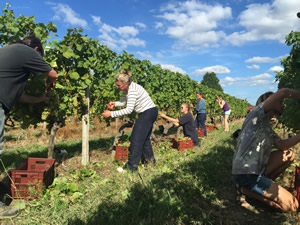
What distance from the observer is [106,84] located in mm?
5449

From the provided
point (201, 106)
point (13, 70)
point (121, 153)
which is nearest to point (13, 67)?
point (13, 70)

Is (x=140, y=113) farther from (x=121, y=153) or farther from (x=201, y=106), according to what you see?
(x=201, y=106)

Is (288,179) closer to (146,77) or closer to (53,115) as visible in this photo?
(53,115)

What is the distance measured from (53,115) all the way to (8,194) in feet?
6.03

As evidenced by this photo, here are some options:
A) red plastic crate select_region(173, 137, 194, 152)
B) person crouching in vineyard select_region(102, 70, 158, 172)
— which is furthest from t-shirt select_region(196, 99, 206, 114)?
person crouching in vineyard select_region(102, 70, 158, 172)

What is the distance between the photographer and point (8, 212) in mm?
2357

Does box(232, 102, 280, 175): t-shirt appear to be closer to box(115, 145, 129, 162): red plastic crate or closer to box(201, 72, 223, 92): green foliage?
box(115, 145, 129, 162): red plastic crate

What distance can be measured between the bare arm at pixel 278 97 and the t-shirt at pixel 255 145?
0.09 metres

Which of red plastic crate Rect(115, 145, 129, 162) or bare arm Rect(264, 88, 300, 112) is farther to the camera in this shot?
red plastic crate Rect(115, 145, 129, 162)

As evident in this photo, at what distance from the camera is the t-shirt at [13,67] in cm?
234

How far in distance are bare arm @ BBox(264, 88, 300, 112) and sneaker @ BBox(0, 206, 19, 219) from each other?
10.1 feet

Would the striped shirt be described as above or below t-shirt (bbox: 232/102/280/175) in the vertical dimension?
above

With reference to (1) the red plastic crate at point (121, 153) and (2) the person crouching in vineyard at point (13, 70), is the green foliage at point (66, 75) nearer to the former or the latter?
(2) the person crouching in vineyard at point (13, 70)

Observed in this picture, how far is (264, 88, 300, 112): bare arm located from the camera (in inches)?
85.9
